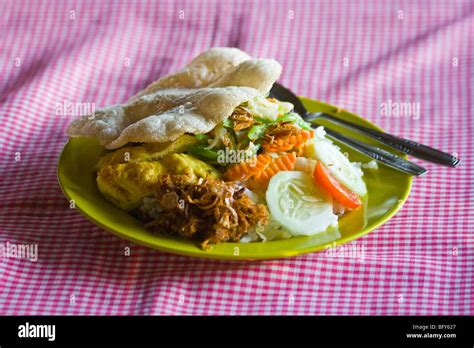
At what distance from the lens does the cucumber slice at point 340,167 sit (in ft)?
12.7

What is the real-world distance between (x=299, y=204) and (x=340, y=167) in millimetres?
435

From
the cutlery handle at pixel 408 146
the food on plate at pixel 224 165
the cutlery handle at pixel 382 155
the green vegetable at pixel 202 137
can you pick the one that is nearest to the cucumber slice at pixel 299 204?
the food on plate at pixel 224 165

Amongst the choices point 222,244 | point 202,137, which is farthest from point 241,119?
point 222,244

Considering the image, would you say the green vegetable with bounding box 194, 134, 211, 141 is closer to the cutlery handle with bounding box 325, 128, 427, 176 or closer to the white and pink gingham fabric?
the white and pink gingham fabric

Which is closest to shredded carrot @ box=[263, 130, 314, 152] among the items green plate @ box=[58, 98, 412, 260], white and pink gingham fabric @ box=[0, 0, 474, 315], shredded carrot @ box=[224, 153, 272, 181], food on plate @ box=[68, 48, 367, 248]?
food on plate @ box=[68, 48, 367, 248]

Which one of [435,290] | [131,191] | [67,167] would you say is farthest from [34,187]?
[435,290]

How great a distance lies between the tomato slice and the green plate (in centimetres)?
6

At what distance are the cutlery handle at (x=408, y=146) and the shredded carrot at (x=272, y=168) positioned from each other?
0.76 m

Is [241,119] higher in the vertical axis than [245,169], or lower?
higher

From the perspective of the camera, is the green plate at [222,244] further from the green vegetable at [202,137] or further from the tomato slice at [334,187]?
the green vegetable at [202,137]

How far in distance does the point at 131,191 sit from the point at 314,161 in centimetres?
96

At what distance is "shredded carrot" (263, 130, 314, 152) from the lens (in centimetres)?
389

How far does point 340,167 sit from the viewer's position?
155 inches

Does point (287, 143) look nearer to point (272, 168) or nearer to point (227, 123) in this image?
point (272, 168)
